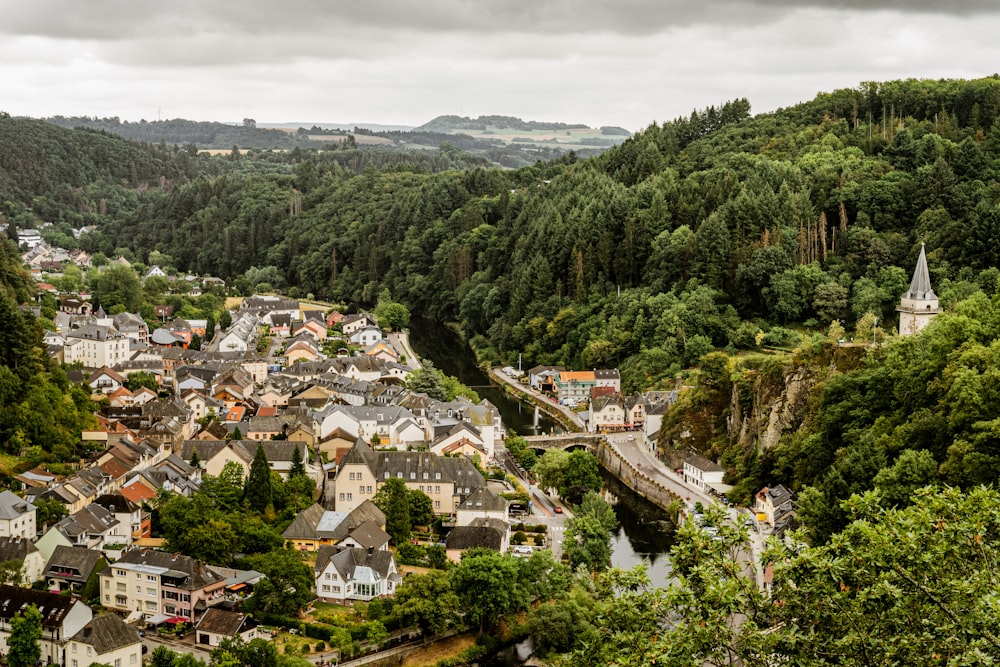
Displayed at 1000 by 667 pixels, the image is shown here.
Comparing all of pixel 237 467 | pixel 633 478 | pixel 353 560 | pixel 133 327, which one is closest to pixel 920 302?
pixel 633 478

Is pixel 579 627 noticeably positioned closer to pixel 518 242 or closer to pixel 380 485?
pixel 380 485

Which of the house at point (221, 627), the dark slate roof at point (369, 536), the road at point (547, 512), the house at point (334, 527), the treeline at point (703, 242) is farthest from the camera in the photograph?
the treeline at point (703, 242)

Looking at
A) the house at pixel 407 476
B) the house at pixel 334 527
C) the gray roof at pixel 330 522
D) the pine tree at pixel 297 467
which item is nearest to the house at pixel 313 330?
the pine tree at pixel 297 467

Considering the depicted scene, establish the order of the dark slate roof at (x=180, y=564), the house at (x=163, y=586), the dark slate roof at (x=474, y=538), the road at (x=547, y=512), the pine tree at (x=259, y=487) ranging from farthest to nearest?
the road at (x=547, y=512), the pine tree at (x=259, y=487), the dark slate roof at (x=474, y=538), the dark slate roof at (x=180, y=564), the house at (x=163, y=586)

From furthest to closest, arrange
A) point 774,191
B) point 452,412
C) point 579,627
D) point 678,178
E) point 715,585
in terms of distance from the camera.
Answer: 1. point 678,178
2. point 774,191
3. point 452,412
4. point 579,627
5. point 715,585

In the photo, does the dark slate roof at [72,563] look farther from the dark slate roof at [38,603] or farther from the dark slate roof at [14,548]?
the dark slate roof at [38,603]

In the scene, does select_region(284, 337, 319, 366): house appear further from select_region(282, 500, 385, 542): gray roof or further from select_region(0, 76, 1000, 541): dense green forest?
select_region(282, 500, 385, 542): gray roof

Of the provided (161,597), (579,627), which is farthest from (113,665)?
(579,627)
